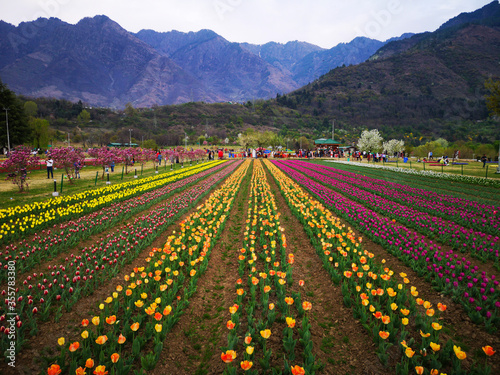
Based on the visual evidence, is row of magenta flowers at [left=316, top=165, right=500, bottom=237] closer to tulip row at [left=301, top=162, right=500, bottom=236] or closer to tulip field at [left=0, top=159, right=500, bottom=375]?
tulip row at [left=301, top=162, right=500, bottom=236]

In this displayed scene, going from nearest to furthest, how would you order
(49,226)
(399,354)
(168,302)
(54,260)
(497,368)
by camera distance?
1. (497,368)
2. (399,354)
3. (168,302)
4. (54,260)
5. (49,226)

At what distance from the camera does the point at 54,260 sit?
20.2 ft

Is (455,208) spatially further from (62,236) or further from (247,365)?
(62,236)

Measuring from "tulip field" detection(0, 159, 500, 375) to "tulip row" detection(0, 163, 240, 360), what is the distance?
0.04 metres

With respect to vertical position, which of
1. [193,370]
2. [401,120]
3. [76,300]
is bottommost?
[193,370]

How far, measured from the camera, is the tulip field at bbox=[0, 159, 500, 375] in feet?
10.5

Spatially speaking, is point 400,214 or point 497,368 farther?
point 400,214

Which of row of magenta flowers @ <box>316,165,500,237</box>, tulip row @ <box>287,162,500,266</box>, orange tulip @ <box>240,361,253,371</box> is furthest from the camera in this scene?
row of magenta flowers @ <box>316,165,500,237</box>

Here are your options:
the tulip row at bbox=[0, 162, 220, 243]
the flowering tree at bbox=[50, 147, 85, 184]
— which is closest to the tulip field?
the tulip row at bbox=[0, 162, 220, 243]

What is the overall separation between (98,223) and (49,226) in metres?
1.74

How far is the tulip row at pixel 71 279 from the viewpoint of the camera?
12.9 feet

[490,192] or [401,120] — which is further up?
[401,120]

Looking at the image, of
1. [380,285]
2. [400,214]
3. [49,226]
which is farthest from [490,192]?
[49,226]

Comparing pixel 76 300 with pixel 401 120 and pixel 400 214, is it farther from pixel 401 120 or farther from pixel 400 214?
pixel 401 120
